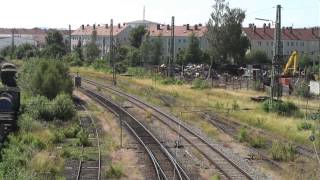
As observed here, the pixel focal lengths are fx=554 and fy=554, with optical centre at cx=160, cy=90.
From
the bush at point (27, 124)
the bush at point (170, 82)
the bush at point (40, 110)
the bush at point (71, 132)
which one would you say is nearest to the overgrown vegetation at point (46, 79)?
the bush at point (40, 110)

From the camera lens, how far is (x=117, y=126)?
31719mm

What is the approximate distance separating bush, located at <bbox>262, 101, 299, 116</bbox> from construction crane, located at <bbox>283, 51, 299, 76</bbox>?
22.1 meters

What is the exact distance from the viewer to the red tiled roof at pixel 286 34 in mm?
127562

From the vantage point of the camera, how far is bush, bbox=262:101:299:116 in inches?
1430

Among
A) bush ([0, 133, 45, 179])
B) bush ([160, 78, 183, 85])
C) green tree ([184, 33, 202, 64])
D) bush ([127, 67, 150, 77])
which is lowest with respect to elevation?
bush ([0, 133, 45, 179])

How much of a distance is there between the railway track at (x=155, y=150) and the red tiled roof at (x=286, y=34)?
9146cm

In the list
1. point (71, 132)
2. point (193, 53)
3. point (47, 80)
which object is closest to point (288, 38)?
point (193, 53)

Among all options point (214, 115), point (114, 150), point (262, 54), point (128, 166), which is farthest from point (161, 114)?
point (262, 54)

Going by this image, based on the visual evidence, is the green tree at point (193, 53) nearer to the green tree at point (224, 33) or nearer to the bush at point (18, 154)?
the green tree at point (224, 33)

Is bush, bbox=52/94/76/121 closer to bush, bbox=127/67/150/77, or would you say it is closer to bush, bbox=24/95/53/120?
bush, bbox=24/95/53/120

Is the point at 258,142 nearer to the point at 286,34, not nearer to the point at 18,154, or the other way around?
the point at 18,154

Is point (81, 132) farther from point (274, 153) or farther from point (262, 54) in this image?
point (262, 54)

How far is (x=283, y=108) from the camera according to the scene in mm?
36781

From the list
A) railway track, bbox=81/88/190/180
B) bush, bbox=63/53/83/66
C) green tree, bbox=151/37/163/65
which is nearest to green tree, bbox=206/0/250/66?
green tree, bbox=151/37/163/65
